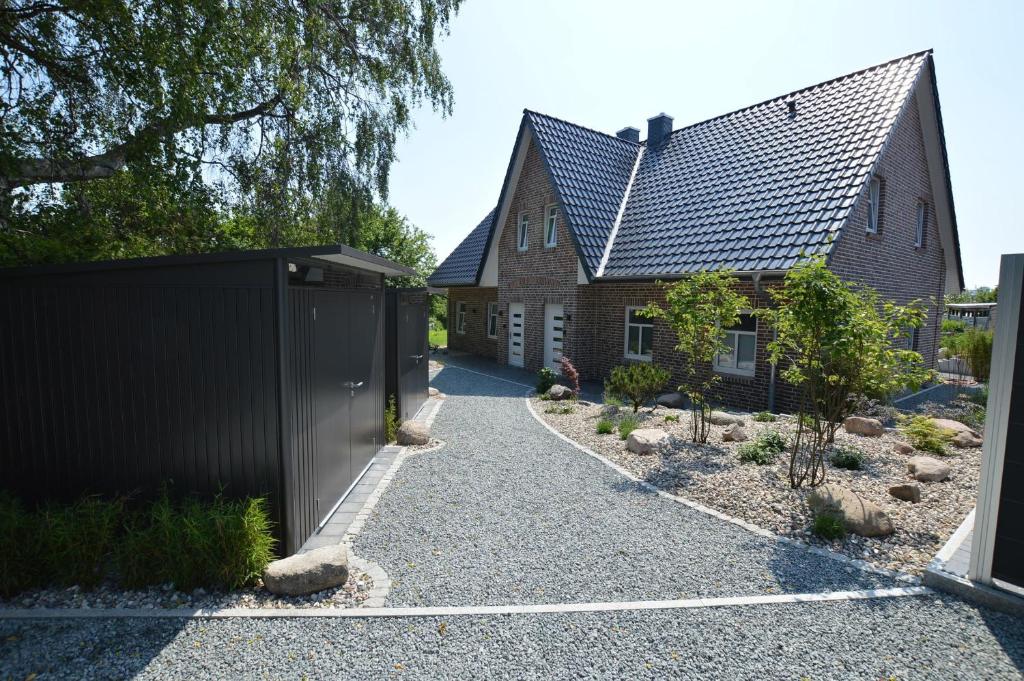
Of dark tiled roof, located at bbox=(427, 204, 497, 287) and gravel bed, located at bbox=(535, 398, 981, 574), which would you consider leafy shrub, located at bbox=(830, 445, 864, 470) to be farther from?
dark tiled roof, located at bbox=(427, 204, 497, 287)

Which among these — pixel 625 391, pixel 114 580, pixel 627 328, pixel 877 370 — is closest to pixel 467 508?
pixel 114 580

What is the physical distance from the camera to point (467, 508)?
5.72m

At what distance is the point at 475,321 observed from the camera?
21344mm

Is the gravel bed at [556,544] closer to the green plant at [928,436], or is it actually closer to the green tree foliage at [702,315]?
the green tree foliage at [702,315]

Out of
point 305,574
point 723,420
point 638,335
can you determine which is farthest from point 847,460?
point 638,335

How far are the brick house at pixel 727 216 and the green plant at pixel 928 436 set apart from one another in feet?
7.90

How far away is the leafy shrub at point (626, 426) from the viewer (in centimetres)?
843

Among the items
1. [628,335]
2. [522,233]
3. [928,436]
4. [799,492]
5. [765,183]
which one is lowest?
[799,492]

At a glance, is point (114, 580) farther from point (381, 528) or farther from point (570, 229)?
Answer: point (570, 229)

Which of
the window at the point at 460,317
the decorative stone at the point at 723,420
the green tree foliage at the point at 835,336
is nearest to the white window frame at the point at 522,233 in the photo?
the window at the point at 460,317

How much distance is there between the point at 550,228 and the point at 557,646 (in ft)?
43.6

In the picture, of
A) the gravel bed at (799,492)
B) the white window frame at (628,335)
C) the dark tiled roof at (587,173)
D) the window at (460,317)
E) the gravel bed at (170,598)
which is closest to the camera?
the gravel bed at (170,598)

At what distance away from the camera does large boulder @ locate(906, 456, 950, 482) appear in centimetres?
630

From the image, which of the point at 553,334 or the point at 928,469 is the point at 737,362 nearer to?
the point at 928,469
